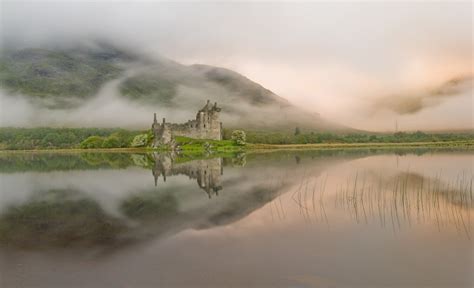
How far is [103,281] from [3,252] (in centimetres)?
358

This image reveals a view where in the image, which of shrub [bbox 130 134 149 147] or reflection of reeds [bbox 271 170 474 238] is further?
shrub [bbox 130 134 149 147]

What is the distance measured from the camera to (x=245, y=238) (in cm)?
1058

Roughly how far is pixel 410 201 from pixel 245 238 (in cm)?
736

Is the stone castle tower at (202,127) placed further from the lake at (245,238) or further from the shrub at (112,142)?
the lake at (245,238)

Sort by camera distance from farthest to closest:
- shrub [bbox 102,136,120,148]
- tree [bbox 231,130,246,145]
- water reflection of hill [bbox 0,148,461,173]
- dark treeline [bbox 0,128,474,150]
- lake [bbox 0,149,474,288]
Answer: dark treeline [bbox 0,128,474,150] < shrub [bbox 102,136,120,148] < tree [bbox 231,130,246,145] < water reflection of hill [bbox 0,148,461,173] < lake [bbox 0,149,474,288]

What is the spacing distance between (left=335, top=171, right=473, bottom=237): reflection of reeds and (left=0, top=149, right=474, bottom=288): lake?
0.04 metres

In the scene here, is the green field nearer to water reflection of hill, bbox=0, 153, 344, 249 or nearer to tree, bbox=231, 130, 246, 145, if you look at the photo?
→ tree, bbox=231, 130, 246, 145

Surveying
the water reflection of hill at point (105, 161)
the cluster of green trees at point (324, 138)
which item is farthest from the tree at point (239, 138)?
the water reflection of hill at point (105, 161)

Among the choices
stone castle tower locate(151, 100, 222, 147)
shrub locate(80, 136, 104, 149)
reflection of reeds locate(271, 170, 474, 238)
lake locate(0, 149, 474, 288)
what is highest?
stone castle tower locate(151, 100, 222, 147)

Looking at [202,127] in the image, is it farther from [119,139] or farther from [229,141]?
[119,139]

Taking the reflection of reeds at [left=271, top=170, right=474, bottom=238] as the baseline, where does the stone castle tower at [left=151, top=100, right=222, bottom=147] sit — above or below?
above

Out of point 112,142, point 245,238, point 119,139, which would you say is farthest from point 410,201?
point 119,139

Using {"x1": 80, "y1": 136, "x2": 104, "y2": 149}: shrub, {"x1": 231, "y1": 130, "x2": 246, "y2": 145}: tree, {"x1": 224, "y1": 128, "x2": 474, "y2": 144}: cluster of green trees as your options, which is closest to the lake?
{"x1": 231, "y1": 130, "x2": 246, "y2": 145}: tree

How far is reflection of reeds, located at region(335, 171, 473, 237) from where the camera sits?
1215 centimetres
